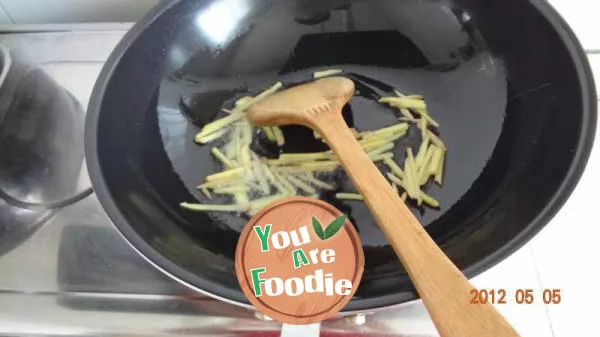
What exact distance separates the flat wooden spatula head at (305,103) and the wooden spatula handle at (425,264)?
2.1 inches

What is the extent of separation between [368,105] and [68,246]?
14.2 inches

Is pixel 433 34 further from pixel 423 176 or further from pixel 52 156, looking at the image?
pixel 52 156

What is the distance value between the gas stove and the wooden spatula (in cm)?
11

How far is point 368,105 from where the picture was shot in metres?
0.70

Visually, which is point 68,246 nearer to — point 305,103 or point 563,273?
point 305,103

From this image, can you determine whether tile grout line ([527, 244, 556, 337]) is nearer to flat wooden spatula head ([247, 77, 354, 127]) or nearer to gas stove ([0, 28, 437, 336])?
gas stove ([0, 28, 437, 336])

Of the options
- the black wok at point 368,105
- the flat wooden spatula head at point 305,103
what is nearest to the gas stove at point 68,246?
the black wok at point 368,105

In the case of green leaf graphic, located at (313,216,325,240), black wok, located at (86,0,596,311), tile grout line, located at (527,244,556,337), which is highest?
black wok, located at (86,0,596,311)

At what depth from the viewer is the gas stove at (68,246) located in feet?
1.98

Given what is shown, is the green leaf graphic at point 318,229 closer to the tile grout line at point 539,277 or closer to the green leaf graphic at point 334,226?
the green leaf graphic at point 334,226

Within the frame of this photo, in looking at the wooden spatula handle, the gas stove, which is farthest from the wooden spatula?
the gas stove

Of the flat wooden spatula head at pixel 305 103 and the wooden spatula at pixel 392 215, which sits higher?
the flat wooden spatula head at pixel 305 103

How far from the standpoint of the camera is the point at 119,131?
2.00ft

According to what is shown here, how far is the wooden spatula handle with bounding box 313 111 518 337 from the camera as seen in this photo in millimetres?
451
